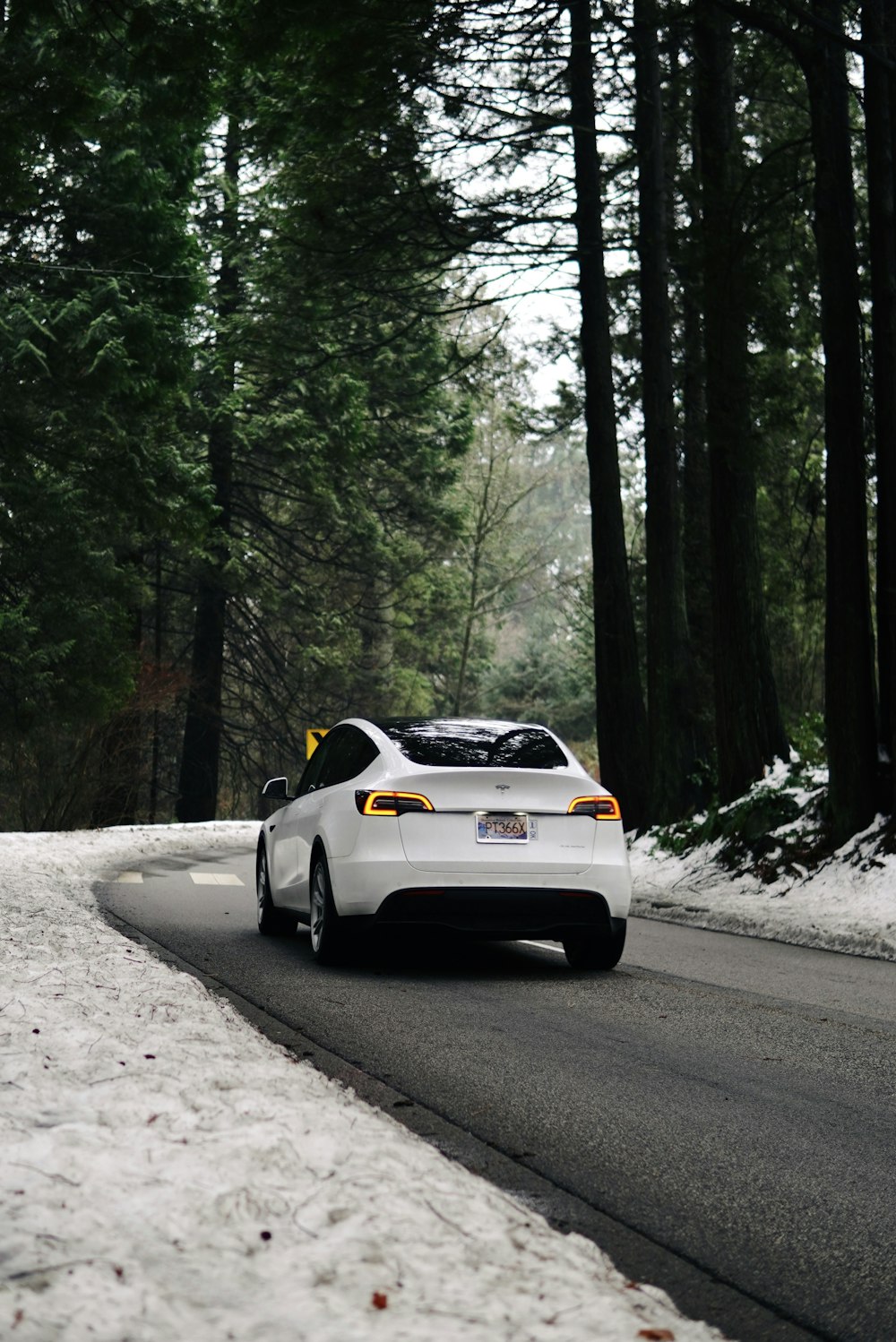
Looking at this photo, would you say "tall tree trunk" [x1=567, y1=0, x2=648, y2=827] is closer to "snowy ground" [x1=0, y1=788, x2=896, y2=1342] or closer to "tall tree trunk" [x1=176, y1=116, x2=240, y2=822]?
"tall tree trunk" [x1=176, y1=116, x2=240, y2=822]

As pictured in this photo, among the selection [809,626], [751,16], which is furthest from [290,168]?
[809,626]

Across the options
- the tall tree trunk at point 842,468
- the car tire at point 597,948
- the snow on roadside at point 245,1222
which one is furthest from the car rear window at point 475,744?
the tall tree trunk at point 842,468

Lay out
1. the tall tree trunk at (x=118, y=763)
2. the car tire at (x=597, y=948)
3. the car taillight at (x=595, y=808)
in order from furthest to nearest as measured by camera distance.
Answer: the tall tree trunk at (x=118, y=763) → the car tire at (x=597, y=948) → the car taillight at (x=595, y=808)

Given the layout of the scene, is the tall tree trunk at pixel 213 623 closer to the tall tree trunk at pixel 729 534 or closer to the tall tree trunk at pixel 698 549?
the tall tree trunk at pixel 698 549

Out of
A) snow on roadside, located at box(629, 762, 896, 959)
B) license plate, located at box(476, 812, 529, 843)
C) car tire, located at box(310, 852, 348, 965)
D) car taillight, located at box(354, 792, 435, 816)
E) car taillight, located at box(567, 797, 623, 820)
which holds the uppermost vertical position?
car taillight, located at box(354, 792, 435, 816)

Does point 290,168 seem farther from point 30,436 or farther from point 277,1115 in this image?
point 277,1115

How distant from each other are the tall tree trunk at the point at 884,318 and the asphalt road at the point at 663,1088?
4105mm

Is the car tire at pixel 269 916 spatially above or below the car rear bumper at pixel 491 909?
below

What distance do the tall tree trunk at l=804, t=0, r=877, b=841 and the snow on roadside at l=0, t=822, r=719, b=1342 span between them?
10.5 metres

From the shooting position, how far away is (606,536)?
22.9 metres

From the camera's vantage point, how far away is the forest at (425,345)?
1538 cm

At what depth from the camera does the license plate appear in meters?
9.70

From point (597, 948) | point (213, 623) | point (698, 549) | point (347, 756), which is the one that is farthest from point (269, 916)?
point (213, 623)

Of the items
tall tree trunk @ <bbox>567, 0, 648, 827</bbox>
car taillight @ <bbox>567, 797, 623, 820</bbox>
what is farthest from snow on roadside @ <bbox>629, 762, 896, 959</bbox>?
tall tree trunk @ <bbox>567, 0, 648, 827</bbox>
